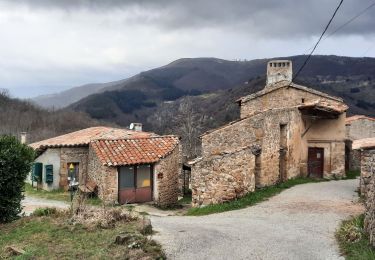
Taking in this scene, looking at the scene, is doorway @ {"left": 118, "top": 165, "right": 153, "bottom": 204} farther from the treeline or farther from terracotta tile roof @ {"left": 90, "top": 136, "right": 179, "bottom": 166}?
the treeline

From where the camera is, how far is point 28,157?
51.2 ft

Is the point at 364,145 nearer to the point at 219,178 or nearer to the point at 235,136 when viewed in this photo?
the point at 219,178

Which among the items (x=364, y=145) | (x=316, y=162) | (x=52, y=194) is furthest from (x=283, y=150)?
(x=52, y=194)

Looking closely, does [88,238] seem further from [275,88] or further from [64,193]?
[275,88]

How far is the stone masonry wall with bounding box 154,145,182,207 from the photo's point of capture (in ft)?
74.7

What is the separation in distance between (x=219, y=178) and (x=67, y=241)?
791 cm

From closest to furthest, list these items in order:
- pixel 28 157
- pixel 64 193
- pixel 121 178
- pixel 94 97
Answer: pixel 28 157 < pixel 121 178 < pixel 64 193 < pixel 94 97

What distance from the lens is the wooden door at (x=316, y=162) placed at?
26.0 metres

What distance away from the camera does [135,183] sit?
Answer: 2225 centimetres

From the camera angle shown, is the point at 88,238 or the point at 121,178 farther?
the point at 121,178

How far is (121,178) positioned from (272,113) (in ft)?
25.5

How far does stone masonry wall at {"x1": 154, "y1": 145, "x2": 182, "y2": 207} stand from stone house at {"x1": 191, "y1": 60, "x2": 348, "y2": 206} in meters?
2.17

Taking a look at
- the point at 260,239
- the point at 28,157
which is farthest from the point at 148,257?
the point at 28,157

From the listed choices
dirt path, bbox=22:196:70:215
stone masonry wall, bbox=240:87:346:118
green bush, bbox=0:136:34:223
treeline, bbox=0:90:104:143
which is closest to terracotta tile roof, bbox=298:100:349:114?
stone masonry wall, bbox=240:87:346:118
